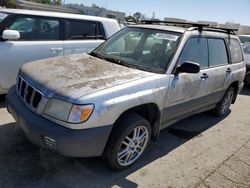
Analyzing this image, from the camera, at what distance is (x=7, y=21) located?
4832mm

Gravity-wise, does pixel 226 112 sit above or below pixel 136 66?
below

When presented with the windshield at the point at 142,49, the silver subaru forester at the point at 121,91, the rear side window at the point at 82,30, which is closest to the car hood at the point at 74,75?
the silver subaru forester at the point at 121,91

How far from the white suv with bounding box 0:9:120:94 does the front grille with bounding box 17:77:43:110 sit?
155cm

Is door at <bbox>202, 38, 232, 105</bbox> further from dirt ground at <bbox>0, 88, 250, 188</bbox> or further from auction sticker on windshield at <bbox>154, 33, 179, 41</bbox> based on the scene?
auction sticker on windshield at <bbox>154, 33, 179, 41</bbox>

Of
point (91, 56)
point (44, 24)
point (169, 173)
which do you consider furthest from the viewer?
point (44, 24)

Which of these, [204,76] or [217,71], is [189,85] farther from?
[217,71]

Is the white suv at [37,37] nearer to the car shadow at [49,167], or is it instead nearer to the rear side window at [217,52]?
the car shadow at [49,167]

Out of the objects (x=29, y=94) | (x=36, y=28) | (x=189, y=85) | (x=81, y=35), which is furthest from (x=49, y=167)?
(x=81, y=35)

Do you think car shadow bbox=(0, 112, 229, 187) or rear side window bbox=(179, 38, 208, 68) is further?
rear side window bbox=(179, 38, 208, 68)

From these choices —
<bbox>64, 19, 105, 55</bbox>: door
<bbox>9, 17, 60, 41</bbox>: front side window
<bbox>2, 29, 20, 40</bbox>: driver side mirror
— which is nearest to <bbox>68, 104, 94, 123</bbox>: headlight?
<bbox>2, 29, 20, 40</bbox>: driver side mirror

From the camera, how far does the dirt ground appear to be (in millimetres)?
3076

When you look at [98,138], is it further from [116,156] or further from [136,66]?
[136,66]

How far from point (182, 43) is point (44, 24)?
9.16ft

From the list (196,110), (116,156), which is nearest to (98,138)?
(116,156)
